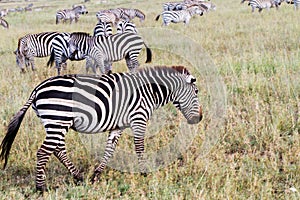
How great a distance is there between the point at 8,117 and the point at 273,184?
3.82 meters

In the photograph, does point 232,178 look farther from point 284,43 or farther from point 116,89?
point 284,43

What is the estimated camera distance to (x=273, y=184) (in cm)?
395

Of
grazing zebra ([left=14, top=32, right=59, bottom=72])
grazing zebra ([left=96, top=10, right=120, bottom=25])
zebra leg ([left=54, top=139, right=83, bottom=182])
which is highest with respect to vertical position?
grazing zebra ([left=96, top=10, right=120, bottom=25])

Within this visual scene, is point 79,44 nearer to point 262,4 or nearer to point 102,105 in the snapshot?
point 102,105

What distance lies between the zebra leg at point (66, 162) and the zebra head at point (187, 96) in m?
1.20

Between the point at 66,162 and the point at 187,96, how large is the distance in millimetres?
1354

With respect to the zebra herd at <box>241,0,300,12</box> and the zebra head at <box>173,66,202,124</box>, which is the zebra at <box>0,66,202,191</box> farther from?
the zebra herd at <box>241,0,300,12</box>

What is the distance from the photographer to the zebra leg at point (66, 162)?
156 inches

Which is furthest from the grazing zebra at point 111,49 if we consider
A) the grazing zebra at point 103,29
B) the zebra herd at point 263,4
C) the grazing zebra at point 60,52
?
the zebra herd at point 263,4

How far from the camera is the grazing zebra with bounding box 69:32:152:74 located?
838cm

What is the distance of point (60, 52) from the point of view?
30.9ft

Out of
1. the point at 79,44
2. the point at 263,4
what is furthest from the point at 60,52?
the point at 263,4

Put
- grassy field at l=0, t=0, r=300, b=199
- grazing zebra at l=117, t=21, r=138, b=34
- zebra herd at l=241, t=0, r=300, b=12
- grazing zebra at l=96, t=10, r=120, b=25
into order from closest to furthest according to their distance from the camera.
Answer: grassy field at l=0, t=0, r=300, b=199, grazing zebra at l=117, t=21, r=138, b=34, grazing zebra at l=96, t=10, r=120, b=25, zebra herd at l=241, t=0, r=300, b=12

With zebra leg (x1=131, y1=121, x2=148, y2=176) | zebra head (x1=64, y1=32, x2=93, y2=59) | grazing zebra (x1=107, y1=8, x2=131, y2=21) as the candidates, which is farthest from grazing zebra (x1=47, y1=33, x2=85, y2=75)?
grazing zebra (x1=107, y1=8, x2=131, y2=21)
